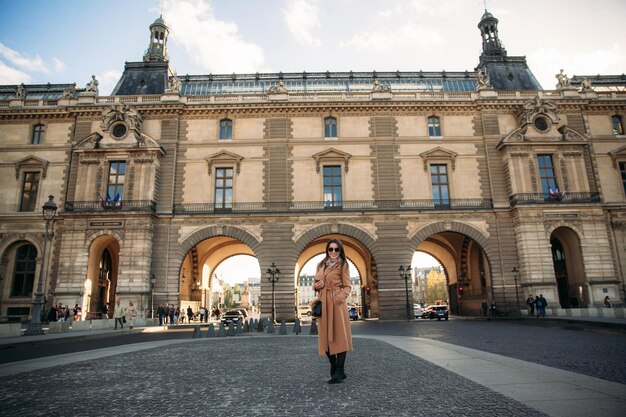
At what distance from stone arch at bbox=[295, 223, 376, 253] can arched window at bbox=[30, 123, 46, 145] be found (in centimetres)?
2431

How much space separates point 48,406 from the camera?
16.9 ft

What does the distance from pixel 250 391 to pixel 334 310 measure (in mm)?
1780

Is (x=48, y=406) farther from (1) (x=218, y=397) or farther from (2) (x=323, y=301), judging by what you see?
(2) (x=323, y=301)

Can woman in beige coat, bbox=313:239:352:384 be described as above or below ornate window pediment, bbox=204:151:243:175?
below

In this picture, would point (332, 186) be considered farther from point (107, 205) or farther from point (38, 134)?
point (38, 134)

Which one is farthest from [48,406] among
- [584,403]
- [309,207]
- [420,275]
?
[420,275]

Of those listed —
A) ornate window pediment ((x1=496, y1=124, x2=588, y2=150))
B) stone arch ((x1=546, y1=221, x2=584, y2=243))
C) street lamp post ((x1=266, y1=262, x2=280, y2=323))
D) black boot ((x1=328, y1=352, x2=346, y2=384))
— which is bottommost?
black boot ((x1=328, y1=352, x2=346, y2=384))

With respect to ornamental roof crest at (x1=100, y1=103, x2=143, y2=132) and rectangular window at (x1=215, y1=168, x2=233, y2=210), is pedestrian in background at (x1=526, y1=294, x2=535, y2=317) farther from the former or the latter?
ornamental roof crest at (x1=100, y1=103, x2=143, y2=132)

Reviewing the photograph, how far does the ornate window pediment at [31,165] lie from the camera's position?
110 ft

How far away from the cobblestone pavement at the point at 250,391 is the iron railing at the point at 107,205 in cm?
2380

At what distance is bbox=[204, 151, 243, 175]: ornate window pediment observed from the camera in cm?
3344

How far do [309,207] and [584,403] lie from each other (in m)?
28.4

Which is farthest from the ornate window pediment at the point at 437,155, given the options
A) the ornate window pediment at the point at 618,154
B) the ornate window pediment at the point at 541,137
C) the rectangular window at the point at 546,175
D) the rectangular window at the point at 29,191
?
the rectangular window at the point at 29,191

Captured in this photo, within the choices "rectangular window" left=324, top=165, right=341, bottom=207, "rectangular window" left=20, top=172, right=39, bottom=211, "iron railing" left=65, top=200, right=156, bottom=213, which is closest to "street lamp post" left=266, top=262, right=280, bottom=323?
"rectangular window" left=324, top=165, right=341, bottom=207
